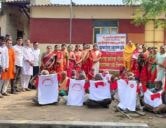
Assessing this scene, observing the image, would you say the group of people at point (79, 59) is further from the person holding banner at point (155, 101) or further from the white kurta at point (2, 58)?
the person holding banner at point (155, 101)

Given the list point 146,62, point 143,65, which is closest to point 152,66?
point 146,62

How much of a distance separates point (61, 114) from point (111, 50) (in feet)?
22.8

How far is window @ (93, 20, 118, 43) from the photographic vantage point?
2933 cm

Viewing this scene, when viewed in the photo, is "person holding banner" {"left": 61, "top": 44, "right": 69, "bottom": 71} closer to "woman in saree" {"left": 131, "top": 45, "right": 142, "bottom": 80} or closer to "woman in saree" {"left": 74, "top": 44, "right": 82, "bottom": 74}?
"woman in saree" {"left": 74, "top": 44, "right": 82, "bottom": 74}

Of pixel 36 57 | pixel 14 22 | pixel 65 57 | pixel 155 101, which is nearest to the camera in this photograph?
pixel 155 101

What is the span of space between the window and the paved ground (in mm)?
14743

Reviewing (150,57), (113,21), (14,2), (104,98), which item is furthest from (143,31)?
(104,98)

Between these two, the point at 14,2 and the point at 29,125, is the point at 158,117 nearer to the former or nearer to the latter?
the point at 29,125

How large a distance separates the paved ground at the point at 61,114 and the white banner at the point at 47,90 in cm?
25

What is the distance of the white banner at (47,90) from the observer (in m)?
14.7

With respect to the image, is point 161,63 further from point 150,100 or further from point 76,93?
point 76,93

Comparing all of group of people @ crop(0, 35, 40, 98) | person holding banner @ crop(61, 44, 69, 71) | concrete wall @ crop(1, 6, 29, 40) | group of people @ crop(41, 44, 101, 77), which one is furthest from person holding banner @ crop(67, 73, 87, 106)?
concrete wall @ crop(1, 6, 29, 40)

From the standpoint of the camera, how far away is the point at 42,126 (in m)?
10.9

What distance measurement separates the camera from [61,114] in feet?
43.5
